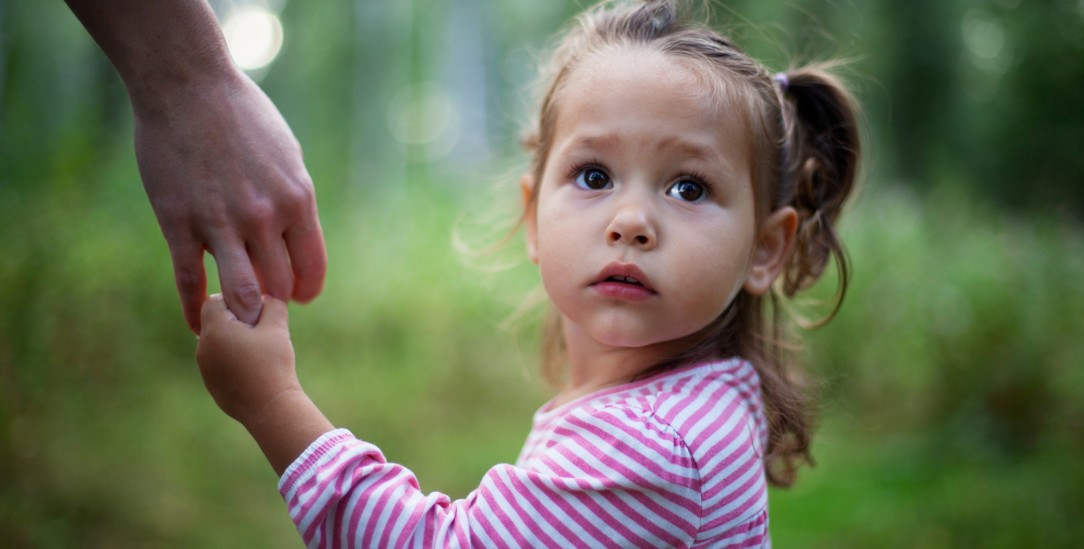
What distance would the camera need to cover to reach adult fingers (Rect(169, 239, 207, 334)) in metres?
1.21

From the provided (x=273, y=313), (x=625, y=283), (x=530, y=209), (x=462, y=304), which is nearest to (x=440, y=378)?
(x=462, y=304)

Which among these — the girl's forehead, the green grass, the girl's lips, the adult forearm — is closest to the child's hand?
the adult forearm

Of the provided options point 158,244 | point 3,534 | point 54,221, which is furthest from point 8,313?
point 158,244

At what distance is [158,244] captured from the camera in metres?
3.38

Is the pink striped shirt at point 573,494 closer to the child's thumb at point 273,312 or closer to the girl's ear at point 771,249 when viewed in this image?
the child's thumb at point 273,312

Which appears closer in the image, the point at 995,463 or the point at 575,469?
the point at 575,469

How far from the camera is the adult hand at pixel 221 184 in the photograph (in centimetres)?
118

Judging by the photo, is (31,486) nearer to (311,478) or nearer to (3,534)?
(3,534)

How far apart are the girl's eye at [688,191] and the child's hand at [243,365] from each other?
0.59 meters

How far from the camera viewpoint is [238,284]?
3.87 feet

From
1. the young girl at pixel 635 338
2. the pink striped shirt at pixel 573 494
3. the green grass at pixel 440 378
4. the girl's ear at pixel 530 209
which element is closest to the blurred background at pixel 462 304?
the green grass at pixel 440 378

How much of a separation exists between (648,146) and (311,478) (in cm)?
64

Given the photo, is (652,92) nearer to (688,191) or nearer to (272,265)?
(688,191)

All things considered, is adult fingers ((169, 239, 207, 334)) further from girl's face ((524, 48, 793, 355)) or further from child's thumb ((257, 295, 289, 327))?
girl's face ((524, 48, 793, 355))
